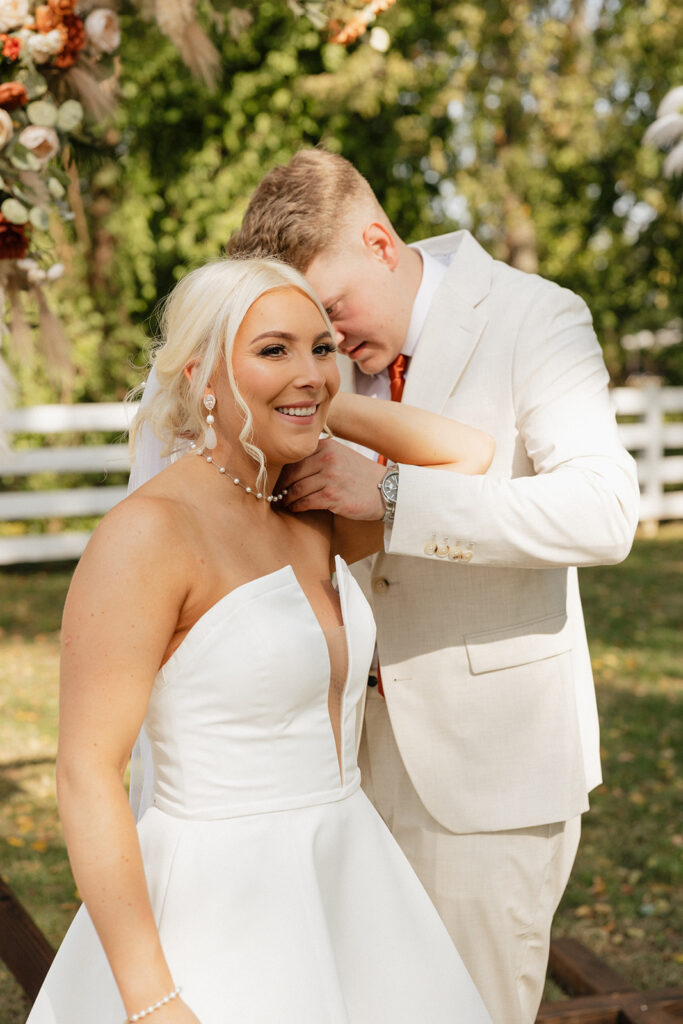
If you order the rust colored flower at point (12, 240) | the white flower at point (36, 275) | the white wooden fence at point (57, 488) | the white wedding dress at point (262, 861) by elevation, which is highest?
the rust colored flower at point (12, 240)

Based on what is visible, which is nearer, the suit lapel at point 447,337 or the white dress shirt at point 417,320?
the suit lapel at point 447,337

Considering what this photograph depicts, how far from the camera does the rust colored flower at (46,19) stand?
316 centimetres

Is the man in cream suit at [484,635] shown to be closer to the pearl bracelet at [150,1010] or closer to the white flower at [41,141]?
the white flower at [41,141]

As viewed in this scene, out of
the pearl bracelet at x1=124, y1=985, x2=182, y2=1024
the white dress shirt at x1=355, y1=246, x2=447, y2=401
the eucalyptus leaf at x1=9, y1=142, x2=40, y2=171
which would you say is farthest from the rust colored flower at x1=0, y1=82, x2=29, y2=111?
the pearl bracelet at x1=124, y1=985, x2=182, y2=1024

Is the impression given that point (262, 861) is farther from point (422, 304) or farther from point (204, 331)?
point (422, 304)

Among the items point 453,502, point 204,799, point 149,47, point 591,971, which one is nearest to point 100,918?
point 204,799

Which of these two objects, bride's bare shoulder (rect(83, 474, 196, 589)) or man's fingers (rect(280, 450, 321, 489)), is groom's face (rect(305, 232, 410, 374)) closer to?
man's fingers (rect(280, 450, 321, 489))

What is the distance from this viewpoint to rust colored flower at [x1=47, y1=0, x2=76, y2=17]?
3165mm

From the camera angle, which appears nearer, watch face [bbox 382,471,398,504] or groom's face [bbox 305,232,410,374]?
watch face [bbox 382,471,398,504]

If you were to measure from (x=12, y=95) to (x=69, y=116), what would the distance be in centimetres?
17

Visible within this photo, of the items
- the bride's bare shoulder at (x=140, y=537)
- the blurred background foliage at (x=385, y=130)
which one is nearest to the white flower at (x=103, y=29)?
the bride's bare shoulder at (x=140, y=537)

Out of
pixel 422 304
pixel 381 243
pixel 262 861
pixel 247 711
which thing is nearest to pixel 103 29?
pixel 381 243

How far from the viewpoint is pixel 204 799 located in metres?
2.03

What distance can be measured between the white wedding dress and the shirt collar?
1.07 metres
